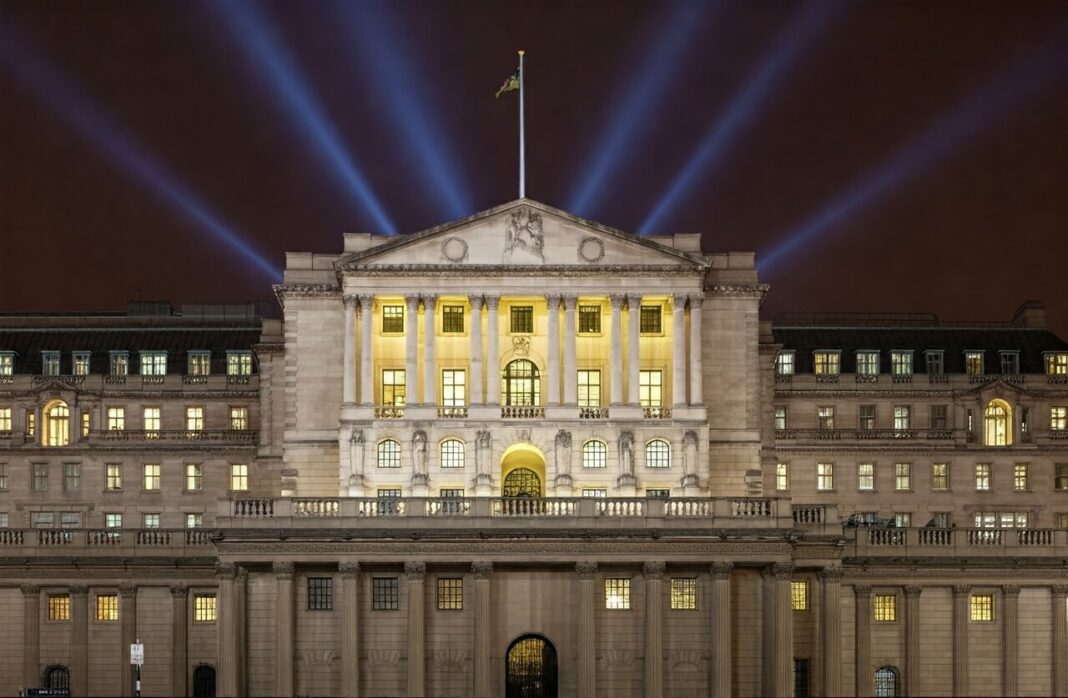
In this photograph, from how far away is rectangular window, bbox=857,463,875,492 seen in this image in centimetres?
11444

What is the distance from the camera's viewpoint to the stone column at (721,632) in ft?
275

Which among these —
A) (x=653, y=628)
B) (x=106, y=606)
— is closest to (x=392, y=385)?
(x=106, y=606)

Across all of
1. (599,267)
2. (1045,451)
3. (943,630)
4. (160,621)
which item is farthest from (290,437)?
(1045,451)

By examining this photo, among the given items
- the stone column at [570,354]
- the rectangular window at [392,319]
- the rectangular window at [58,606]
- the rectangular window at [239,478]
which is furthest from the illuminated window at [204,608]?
the stone column at [570,354]

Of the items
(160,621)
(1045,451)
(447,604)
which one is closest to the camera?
(447,604)

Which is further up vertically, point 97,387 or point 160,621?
point 97,387

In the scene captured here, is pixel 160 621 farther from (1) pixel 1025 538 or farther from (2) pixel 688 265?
(1) pixel 1025 538

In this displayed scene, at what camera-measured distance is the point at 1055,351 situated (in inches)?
4747

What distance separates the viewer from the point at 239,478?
113m

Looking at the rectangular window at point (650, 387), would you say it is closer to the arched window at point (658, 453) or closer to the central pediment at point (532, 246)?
the arched window at point (658, 453)

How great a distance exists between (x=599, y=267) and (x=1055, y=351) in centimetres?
4229

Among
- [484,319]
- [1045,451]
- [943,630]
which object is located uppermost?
[484,319]

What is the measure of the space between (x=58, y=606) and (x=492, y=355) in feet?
91.0

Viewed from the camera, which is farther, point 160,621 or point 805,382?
point 805,382
